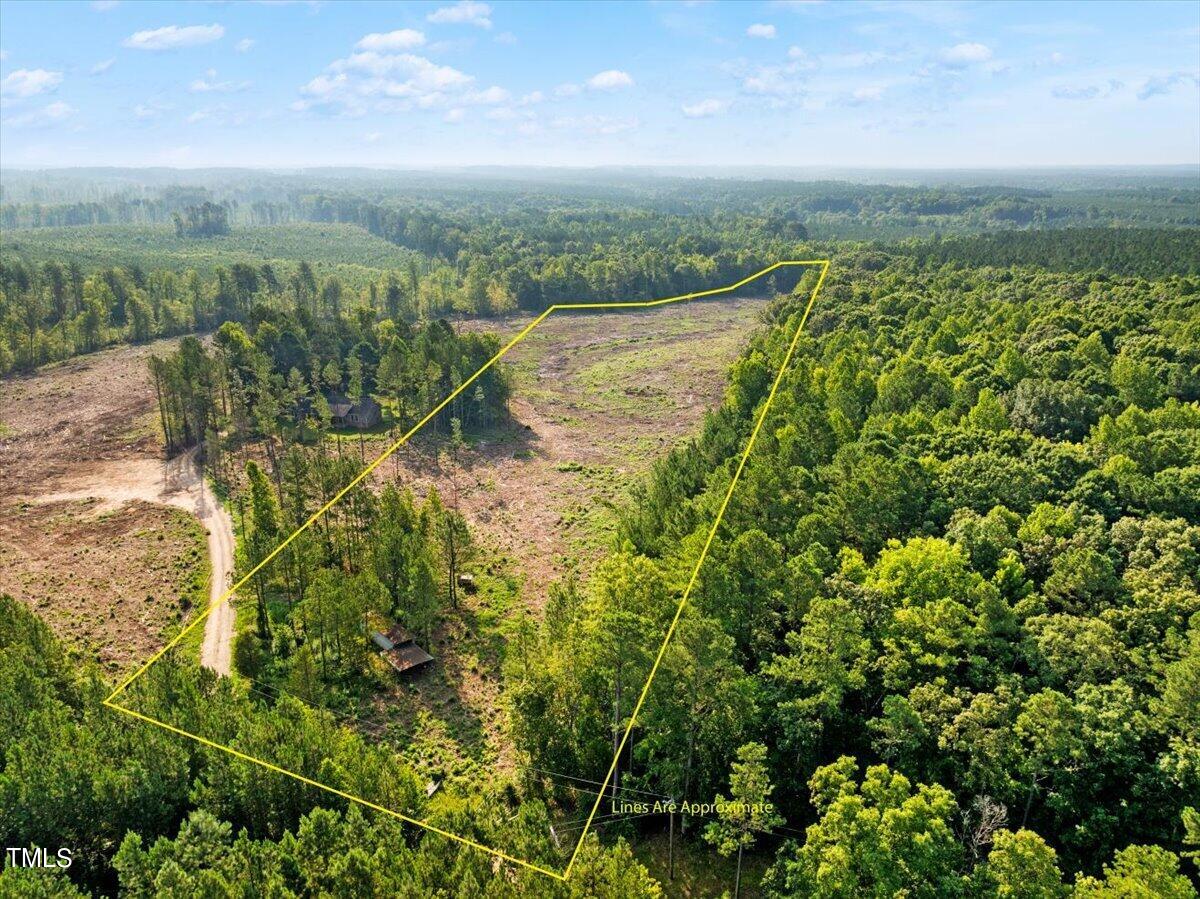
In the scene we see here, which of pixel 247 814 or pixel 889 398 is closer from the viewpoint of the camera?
pixel 247 814

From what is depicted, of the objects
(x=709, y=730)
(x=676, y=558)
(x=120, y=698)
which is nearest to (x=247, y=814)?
(x=120, y=698)

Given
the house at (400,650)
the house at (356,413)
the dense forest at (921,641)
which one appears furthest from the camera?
the house at (356,413)

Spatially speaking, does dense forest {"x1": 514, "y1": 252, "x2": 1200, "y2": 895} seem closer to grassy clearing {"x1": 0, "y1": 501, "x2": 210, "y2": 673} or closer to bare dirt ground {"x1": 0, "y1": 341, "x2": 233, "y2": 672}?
bare dirt ground {"x1": 0, "y1": 341, "x2": 233, "y2": 672}

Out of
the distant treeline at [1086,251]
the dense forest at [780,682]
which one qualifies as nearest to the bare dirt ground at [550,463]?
the dense forest at [780,682]

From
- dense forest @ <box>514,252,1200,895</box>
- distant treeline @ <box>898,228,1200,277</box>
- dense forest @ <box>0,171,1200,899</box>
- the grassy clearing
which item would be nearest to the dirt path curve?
the grassy clearing

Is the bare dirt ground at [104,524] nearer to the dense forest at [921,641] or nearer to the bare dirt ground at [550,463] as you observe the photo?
the bare dirt ground at [550,463]

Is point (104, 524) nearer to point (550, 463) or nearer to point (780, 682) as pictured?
point (550, 463)

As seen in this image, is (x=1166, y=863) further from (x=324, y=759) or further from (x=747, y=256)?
(x=747, y=256)
